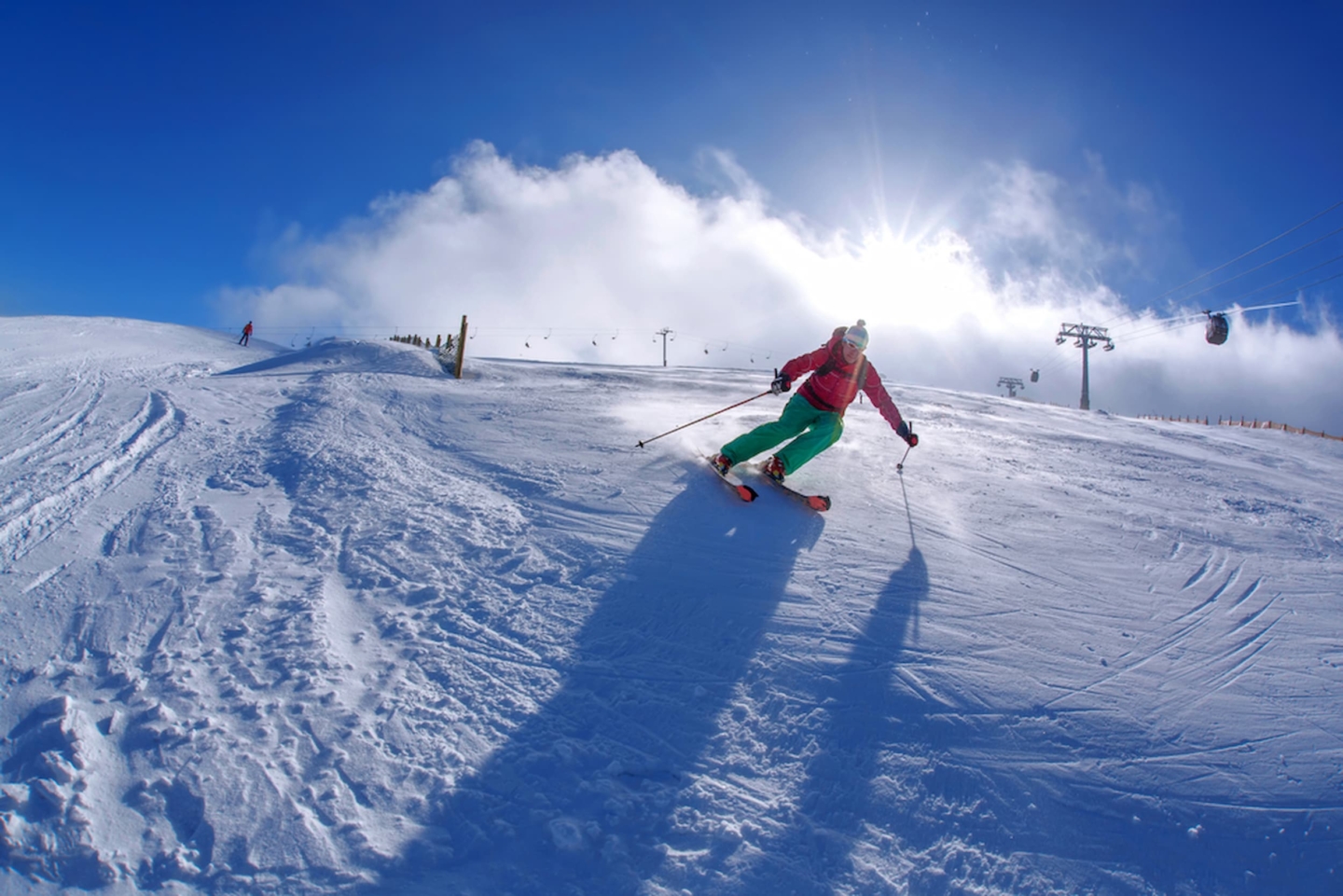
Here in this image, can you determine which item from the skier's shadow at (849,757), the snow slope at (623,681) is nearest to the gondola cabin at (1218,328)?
the snow slope at (623,681)

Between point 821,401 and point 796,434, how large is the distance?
0.41 m

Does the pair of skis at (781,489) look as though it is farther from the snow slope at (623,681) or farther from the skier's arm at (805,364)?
the skier's arm at (805,364)

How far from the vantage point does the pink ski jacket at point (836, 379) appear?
20.7 ft

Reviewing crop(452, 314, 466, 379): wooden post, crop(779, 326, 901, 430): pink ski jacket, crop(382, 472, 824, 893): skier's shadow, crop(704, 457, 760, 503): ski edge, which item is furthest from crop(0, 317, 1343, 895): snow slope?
crop(452, 314, 466, 379): wooden post

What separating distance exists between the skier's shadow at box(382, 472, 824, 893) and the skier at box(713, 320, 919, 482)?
1832 mm

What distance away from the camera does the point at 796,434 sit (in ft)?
21.1

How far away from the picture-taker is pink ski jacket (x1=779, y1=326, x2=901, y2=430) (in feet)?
20.7

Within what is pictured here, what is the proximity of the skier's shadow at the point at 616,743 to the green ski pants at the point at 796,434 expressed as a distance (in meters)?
1.72

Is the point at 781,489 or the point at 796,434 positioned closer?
the point at 781,489

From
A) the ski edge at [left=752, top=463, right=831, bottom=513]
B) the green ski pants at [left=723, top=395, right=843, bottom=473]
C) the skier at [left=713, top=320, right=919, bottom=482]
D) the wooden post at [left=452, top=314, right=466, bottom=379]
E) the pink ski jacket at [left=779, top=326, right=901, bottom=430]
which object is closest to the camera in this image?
the ski edge at [left=752, top=463, right=831, bottom=513]

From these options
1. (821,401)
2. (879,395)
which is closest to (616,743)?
(821,401)

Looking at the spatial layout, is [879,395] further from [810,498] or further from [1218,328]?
[1218,328]

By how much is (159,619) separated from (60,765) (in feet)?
3.25

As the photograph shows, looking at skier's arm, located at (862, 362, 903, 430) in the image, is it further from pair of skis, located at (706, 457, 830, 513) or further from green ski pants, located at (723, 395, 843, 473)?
pair of skis, located at (706, 457, 830, 513)
